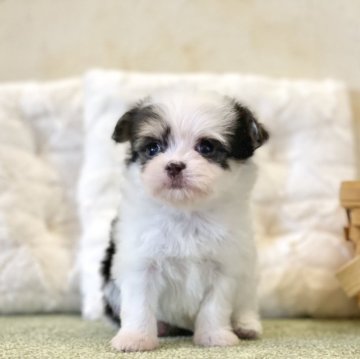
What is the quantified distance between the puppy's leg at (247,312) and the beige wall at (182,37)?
1.33m

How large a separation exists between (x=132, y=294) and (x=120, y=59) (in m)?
1.54

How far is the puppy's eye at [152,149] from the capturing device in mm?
1927

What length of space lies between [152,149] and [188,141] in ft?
0.42

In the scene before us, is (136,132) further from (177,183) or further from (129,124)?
(177,183)

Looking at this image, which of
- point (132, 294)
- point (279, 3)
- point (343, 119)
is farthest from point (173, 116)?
point (279, 3)

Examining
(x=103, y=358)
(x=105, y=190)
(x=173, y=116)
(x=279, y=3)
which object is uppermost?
(x=279, y=3)

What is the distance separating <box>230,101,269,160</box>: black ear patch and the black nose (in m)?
0.23

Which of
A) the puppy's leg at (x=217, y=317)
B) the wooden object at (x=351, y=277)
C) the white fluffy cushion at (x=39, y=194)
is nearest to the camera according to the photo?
the puppy's leg at (x=217, y=317)

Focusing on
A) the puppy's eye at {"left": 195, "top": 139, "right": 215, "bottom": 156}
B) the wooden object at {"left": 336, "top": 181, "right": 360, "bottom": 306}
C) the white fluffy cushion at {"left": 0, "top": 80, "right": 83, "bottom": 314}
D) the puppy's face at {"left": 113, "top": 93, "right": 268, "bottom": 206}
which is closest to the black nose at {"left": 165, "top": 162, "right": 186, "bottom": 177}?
the puppy's face at {"left": 113, "top": 93, "right": 268, "bottom": 206}

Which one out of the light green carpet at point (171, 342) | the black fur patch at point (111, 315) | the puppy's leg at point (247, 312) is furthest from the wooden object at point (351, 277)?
the black fur patch at point (111, 315)

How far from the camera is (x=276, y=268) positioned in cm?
263

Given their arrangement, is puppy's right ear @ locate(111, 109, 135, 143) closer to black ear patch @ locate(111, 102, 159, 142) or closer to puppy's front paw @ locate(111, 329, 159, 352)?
black ear patch @ locate(111, 102, 159, 142)

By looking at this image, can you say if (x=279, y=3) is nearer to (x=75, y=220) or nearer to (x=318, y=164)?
(x=318, y=164)

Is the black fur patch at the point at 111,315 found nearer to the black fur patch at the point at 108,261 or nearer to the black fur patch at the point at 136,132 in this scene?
the black fur patch at the point at 108,261
